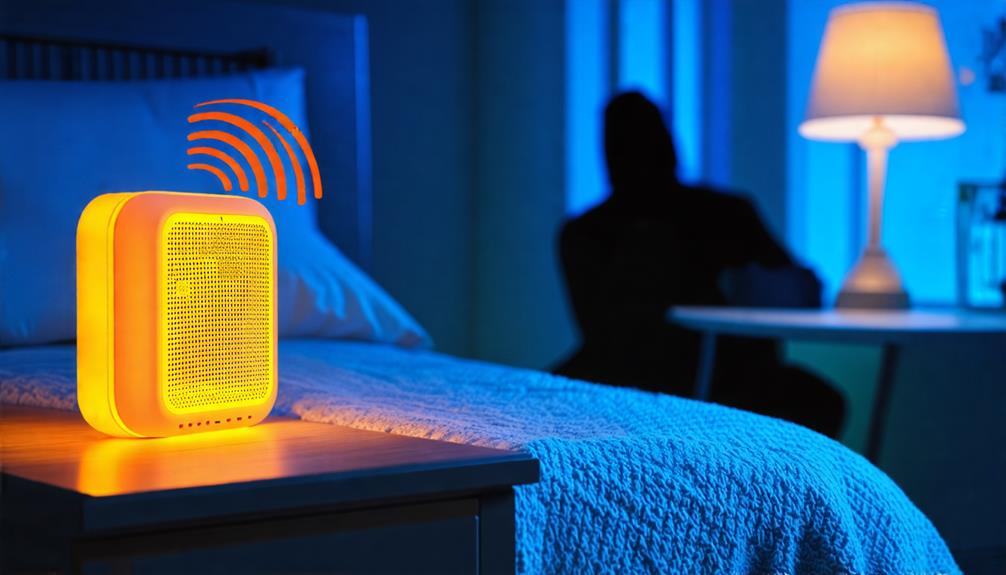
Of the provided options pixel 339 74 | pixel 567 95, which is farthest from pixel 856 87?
pixel 567 95

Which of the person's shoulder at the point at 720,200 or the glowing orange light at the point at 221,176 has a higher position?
the glowing orange light at the point at 221,176

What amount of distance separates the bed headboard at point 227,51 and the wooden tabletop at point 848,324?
0.69 m

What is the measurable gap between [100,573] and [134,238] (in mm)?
266

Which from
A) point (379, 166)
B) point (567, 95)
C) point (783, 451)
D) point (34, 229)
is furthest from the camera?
point (567, 95)

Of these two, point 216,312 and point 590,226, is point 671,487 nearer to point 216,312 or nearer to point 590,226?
point 216,312

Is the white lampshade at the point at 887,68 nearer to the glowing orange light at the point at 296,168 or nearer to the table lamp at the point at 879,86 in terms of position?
the table lamp at the point at 879,86

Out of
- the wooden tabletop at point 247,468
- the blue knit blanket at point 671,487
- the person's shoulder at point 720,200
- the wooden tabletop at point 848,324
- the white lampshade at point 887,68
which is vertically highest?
the white lampshade at point 887,68

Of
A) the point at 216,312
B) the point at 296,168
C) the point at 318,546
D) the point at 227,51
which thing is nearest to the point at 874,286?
the point at 227,51

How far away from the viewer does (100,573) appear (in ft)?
1.74

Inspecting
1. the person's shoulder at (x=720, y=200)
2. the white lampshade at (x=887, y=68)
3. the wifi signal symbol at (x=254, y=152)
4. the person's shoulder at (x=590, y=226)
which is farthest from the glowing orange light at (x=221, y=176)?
the person's shoulder at (x=720, y=200)

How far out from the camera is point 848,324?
183 cm

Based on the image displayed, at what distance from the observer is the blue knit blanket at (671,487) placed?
2.52ft

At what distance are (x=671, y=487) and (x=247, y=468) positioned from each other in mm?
330

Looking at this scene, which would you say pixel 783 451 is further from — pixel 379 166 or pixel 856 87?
pixel 379 166
